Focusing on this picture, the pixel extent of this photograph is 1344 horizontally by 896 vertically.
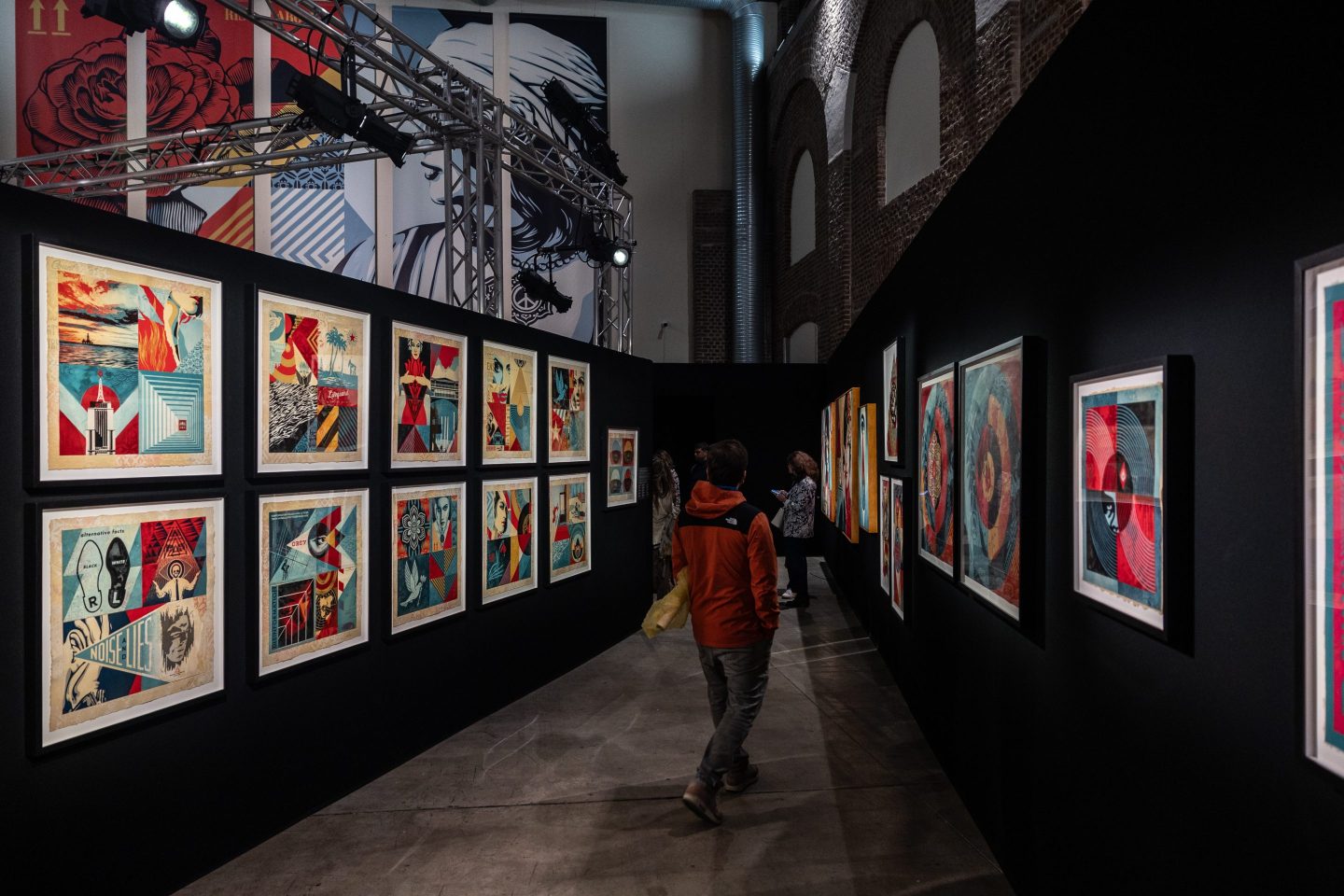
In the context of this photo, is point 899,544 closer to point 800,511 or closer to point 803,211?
point 800,511

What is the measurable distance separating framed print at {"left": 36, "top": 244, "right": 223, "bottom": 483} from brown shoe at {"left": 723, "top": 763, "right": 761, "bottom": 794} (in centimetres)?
277

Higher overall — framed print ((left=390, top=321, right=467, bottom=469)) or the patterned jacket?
framed print ((left=390, top=321, right=467, bottom=469))

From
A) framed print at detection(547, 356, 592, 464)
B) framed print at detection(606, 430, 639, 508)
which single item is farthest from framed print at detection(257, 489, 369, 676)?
framed print at detection(606, 430, 639, 508)

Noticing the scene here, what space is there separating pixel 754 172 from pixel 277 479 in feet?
46.0

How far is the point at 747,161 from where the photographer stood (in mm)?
16062

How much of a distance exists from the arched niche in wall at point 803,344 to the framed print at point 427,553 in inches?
392

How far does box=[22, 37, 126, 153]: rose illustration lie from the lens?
47.2 feet

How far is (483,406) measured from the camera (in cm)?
517

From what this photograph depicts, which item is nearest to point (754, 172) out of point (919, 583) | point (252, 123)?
point (252, 123)

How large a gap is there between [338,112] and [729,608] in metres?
6.35

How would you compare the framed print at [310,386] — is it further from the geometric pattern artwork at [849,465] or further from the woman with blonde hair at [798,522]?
the woman with blonde hair at [798,522]

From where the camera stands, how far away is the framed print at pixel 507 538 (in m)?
5.23

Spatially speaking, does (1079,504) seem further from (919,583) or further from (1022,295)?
(919,583)

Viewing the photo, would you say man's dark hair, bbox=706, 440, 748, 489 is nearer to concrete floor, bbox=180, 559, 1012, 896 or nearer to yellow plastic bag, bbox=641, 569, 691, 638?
yellow plastic bag, bbox=641, 569, 691, 638
